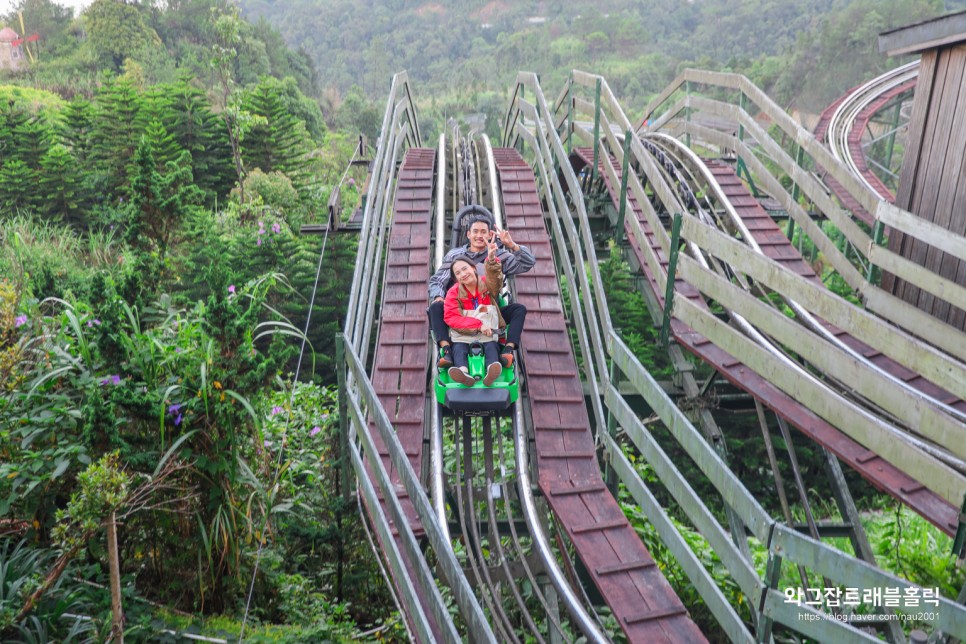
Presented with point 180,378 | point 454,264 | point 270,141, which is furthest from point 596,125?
point 270,141

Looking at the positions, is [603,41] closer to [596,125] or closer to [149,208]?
[596,125]

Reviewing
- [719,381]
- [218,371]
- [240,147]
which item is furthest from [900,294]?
[240,147]

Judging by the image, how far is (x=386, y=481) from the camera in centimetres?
400

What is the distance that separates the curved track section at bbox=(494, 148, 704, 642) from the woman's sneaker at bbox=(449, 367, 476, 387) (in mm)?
667

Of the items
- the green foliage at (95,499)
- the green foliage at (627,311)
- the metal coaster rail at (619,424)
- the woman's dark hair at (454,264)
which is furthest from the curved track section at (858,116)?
the green foliage at (95,499)

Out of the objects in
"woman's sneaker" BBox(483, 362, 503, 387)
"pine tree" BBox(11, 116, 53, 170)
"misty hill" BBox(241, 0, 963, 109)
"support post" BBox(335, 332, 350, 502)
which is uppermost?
"misty hill" BBox(241, 0, 963, 109)

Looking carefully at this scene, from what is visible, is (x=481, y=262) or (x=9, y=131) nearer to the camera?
(x=481, y=262)

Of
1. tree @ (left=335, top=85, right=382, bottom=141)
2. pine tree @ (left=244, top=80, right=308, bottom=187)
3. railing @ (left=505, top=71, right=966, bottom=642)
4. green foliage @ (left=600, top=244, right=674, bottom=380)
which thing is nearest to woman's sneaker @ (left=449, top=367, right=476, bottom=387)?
railing @ (left=505, top=71, right=966, bottom=642)

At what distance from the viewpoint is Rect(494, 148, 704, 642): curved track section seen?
4.26 meters

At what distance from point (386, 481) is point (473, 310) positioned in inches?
81.3

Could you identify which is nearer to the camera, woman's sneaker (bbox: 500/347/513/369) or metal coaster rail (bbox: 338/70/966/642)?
metal coaster rail (bbox: 338/70/966/642)

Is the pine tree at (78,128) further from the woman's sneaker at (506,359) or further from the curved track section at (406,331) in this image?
the woman's sneaker at (506,359)

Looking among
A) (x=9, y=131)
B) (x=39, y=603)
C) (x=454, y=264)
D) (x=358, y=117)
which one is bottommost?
(x=39, y=603)

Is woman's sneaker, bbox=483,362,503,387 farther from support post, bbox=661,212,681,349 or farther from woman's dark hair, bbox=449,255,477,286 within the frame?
support post, bbox=661,212,681,349
